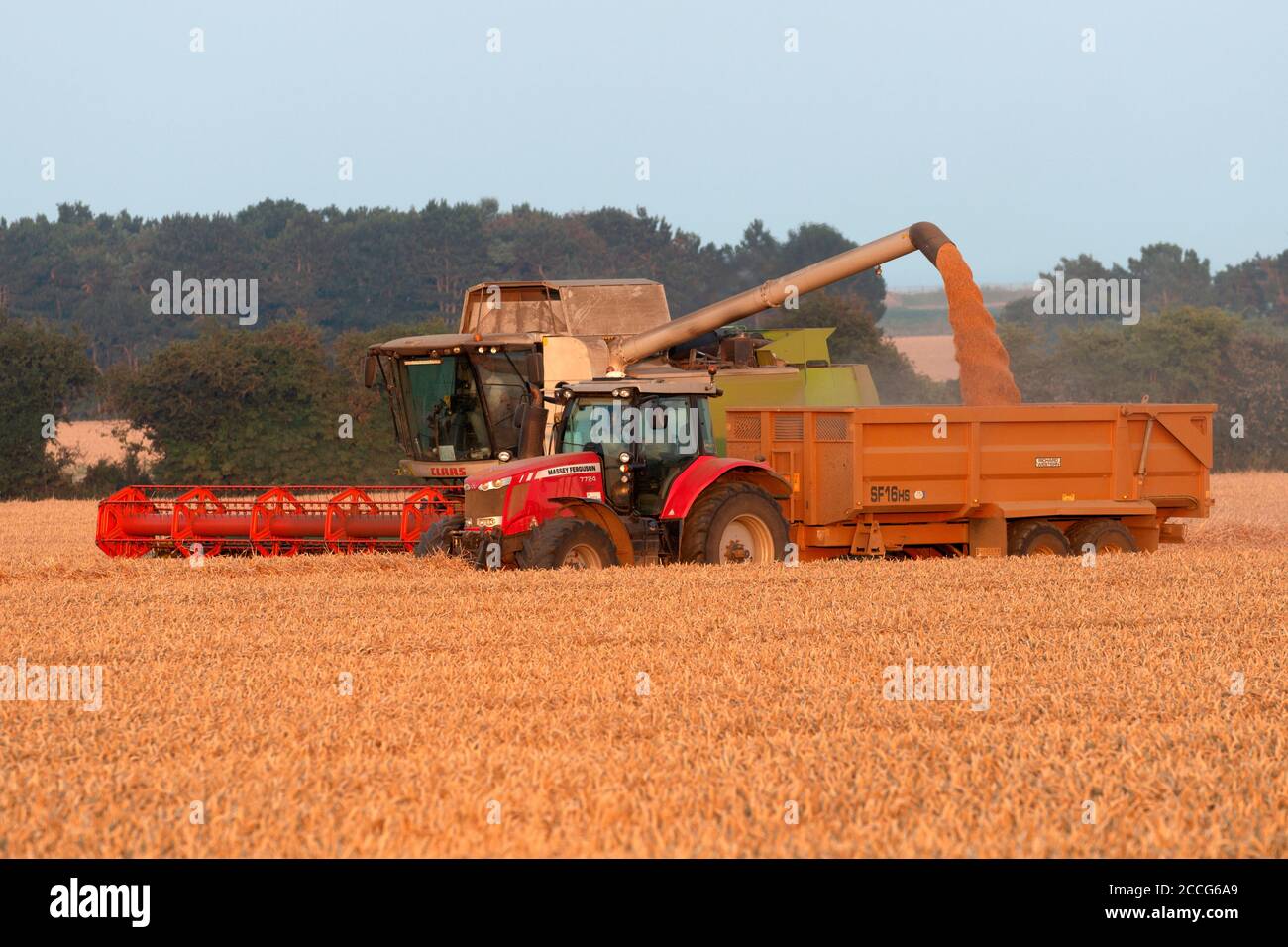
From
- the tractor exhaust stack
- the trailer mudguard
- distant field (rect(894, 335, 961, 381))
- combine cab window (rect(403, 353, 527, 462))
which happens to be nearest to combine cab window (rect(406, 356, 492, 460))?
combine cab window (rect(403, 353, 527, 462))

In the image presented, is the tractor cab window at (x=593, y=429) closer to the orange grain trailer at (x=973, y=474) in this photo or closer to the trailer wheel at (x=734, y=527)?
the trailer wheel at (x=734, y=527)

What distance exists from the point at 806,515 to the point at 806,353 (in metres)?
3.32

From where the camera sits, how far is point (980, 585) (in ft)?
35.0

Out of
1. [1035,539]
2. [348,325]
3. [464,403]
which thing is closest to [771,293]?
[464,403]

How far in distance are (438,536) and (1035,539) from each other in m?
4.82

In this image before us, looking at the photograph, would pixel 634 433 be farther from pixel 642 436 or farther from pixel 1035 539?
pixel 1035 539

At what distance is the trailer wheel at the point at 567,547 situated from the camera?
1093cm

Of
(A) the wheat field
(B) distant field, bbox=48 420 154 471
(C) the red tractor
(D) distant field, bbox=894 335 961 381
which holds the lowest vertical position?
(A) the wheat field

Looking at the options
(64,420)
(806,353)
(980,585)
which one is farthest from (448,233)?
(980,585)

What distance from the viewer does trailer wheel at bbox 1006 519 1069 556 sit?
13.0 meters

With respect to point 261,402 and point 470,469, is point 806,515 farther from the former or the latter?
point 261,402

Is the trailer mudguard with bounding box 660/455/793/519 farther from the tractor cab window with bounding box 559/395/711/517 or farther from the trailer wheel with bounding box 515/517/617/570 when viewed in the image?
the trailer wheel with bounding box 515/517/617/570

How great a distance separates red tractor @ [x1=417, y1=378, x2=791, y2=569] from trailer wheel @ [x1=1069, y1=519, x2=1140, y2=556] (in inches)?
107

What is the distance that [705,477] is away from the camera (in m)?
11.8
